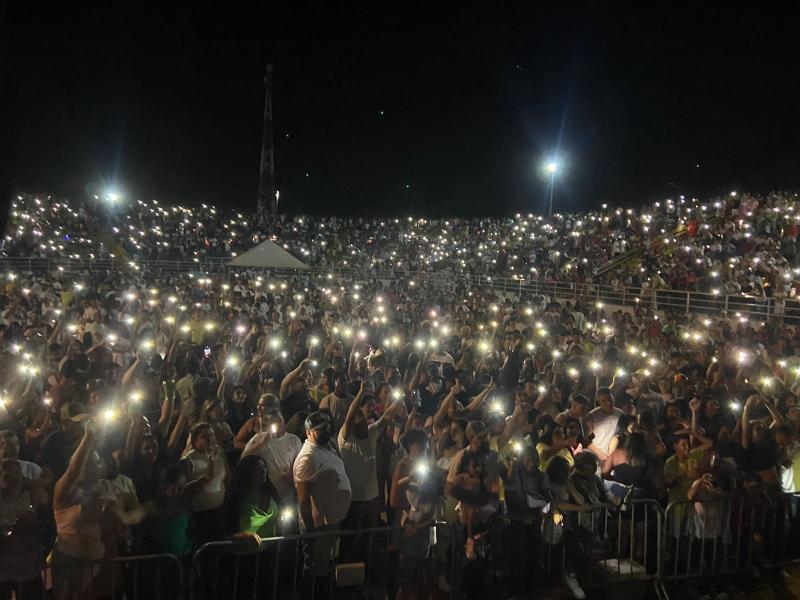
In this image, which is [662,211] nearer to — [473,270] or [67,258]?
[473,270]

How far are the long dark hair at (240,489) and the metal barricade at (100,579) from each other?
40 centimetres

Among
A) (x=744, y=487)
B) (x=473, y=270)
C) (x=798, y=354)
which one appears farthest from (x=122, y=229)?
(x=744, y=487)

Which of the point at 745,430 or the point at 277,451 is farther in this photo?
the point at 745,430

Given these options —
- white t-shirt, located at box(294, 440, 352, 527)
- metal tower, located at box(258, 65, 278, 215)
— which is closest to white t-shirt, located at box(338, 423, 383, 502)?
white t-shirt, located at box(294, 440, 352, 527)

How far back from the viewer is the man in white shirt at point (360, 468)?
17.2ft

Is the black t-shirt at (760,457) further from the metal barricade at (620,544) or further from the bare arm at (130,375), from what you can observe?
the bare arm at (130,375)

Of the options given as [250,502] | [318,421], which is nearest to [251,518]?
[250,502]

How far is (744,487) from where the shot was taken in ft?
18.5

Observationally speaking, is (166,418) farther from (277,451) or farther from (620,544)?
(620,544)

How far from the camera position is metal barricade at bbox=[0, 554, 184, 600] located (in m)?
3.79

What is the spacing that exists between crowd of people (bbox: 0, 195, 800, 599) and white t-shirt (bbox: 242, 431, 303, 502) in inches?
0.6

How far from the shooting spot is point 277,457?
5008 mm

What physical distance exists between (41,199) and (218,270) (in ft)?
37.7

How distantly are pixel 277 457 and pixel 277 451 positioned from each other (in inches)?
2.0
